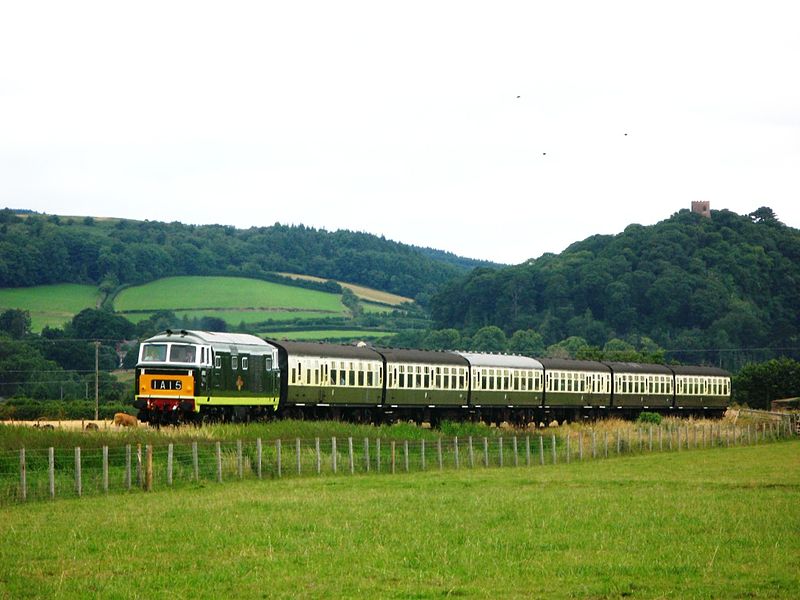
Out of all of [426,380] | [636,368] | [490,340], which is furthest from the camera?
[490,340]

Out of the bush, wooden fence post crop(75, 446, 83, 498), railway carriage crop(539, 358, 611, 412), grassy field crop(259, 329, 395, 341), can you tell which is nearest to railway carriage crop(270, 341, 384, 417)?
railway carriage crop(539, 358, 611, 412)

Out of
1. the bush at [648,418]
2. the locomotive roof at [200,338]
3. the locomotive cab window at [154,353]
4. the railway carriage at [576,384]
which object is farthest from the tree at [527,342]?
the locomotive cab window at [154,353]

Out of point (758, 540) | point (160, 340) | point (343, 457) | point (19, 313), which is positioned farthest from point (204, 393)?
point (19, 313)

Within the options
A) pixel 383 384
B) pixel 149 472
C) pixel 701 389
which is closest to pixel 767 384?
pixel 701 389

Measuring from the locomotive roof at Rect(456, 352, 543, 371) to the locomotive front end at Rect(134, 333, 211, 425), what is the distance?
2455 centimetres

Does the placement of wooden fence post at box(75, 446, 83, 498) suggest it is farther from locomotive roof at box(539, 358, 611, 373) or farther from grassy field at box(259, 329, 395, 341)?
grassy field at box(259, 329, 395, 341)

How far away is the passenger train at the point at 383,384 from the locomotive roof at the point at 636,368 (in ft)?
0.33

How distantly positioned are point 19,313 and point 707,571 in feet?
494

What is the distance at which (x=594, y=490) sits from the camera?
3381 centimetres

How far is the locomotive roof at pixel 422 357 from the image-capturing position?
65.6 m

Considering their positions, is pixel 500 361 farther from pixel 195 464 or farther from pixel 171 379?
pixel 195 464

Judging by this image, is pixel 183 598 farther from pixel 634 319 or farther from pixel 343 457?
pixel 634 319

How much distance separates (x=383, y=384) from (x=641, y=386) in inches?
1162

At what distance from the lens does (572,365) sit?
270 feet
